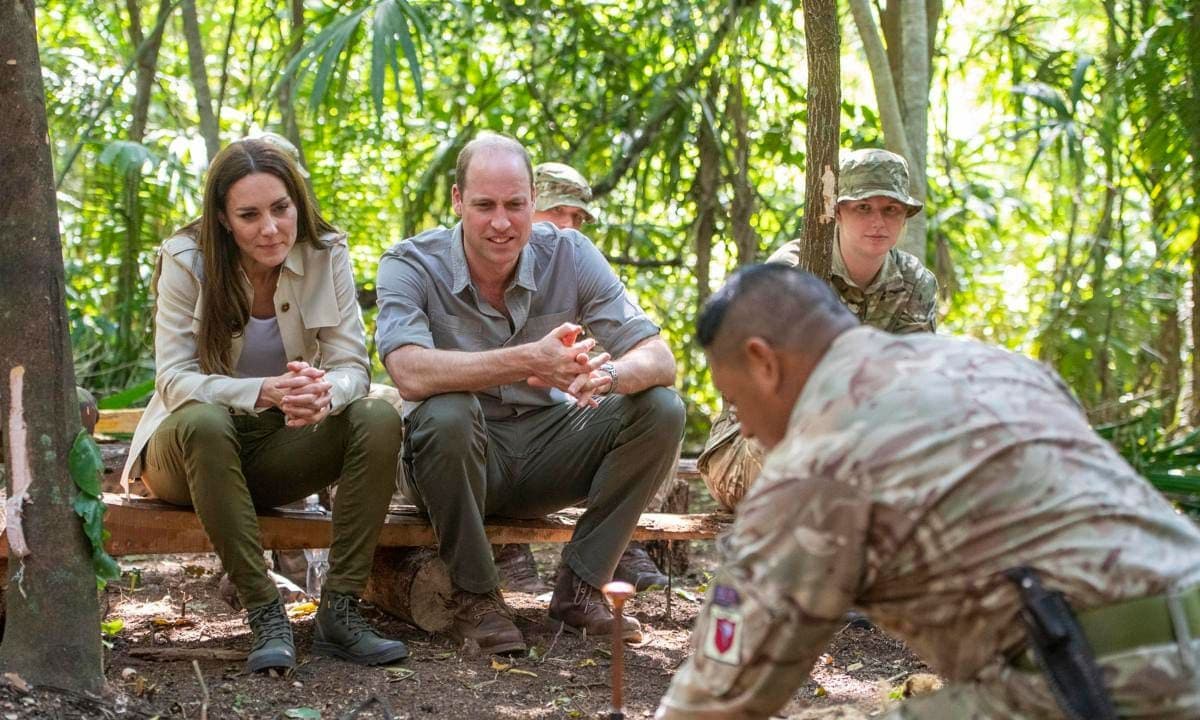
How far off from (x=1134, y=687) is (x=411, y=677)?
2337 millimetres

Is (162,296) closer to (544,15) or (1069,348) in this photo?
(544,15)

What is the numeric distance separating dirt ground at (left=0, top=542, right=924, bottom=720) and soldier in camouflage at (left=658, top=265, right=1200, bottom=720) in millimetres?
1392

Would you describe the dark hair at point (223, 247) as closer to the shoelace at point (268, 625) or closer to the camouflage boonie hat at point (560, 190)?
the shoelace at point (268, 625)

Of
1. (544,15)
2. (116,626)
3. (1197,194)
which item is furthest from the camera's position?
(544,15)

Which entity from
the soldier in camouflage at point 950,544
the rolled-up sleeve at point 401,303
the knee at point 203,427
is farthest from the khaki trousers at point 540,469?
the soldier in camouflage at point 950,544

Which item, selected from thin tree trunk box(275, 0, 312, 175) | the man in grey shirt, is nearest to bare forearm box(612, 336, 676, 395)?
the man in grey shirt

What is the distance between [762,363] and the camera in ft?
7.07

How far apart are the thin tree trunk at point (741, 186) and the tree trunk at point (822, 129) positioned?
9.46ft

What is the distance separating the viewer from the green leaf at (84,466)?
318 centimetres

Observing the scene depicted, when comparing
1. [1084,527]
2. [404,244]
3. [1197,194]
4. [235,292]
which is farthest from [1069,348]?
[1084,527]

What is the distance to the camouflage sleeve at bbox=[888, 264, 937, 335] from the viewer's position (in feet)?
15.8

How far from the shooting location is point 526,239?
4332 millimetres

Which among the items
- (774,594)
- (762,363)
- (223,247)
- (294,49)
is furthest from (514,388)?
(294,49)

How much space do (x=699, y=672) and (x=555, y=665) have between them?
6.77ft
